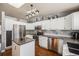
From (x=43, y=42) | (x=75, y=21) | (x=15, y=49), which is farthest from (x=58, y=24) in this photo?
(x=15, y=49)

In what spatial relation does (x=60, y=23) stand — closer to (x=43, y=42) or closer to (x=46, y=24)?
(x=46, y=24)

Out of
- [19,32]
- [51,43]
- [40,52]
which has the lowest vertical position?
[40,52]

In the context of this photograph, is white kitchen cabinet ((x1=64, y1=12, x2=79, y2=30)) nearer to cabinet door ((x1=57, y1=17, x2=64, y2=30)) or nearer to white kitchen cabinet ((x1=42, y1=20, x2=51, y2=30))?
cabinet door ((x1=57, y1=17, x2=64, y2=30))

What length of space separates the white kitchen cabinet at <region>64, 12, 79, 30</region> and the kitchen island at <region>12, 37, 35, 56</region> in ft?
1.84

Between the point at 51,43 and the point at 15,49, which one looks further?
the point at 51,43

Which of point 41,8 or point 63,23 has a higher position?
point 41,8

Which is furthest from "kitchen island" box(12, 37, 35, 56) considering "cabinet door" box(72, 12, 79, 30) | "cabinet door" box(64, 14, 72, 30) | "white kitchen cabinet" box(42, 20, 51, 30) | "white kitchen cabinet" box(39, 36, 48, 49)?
"cabinet door" box(72, 12, 79, 30)

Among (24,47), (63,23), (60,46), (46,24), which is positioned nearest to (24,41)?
(24,47)

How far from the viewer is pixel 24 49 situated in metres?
1.08

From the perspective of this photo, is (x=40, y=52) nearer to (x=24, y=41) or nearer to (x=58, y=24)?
(x=24, y=41)

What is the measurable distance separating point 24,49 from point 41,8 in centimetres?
64

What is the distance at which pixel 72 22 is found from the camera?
1.11m

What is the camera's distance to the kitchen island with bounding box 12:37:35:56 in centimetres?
105

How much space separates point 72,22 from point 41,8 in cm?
50
